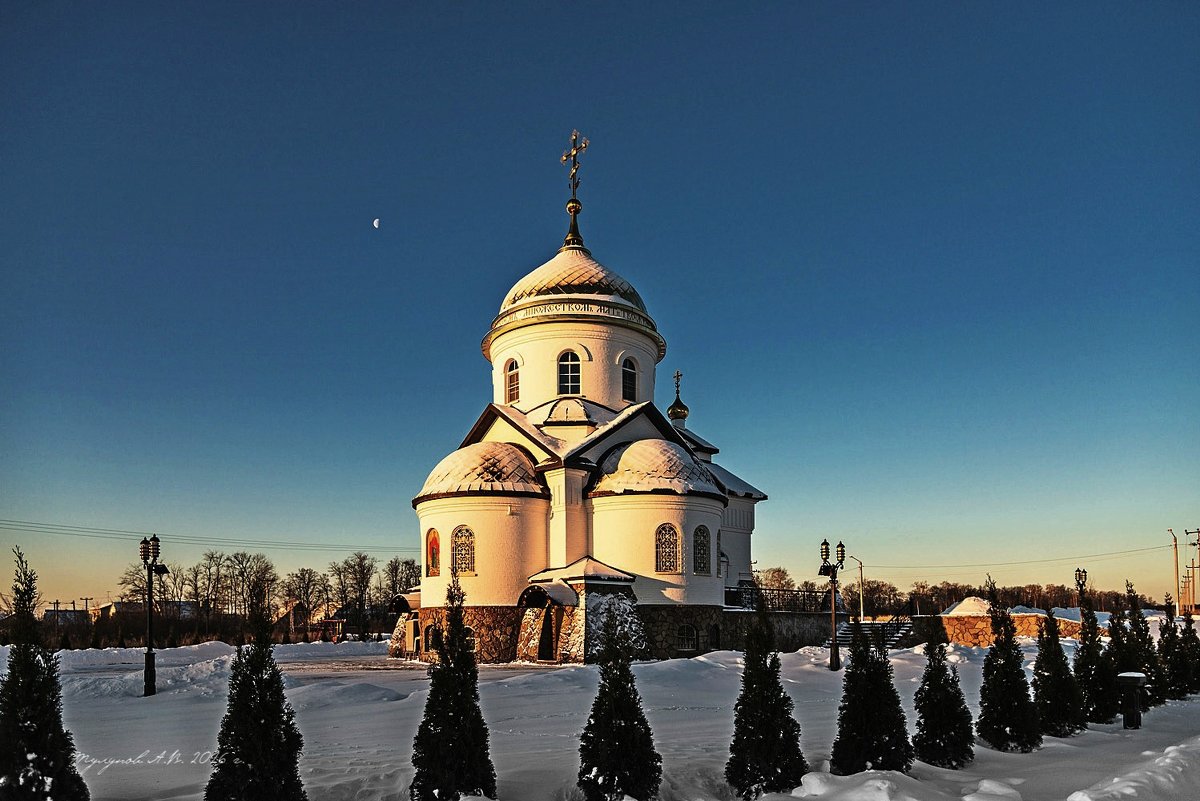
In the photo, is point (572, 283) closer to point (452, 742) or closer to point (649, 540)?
point (649, 540)

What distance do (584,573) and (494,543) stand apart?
329cm

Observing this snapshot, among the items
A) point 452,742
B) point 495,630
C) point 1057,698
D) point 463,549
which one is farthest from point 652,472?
→ point 452,742

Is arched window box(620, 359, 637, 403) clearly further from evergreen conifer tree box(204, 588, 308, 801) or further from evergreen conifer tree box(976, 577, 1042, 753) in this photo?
evergreen conifer tree box(204, 588, 308, 801)

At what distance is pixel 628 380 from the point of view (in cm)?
3362

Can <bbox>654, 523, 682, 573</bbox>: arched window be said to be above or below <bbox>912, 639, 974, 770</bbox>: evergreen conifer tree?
above

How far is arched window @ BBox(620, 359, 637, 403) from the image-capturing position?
109 ft

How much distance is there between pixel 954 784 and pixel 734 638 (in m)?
19.8

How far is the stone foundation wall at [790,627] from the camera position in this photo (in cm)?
2923

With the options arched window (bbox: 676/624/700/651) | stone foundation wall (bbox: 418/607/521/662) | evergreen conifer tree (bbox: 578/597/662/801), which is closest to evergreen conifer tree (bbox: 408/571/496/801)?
evergreen conifer tree (bbox: 578/597/662/801)

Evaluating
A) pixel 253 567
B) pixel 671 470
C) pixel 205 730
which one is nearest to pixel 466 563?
pixel 671 470

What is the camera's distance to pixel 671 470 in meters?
28.5

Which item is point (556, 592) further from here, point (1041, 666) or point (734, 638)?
point (1041, 666)

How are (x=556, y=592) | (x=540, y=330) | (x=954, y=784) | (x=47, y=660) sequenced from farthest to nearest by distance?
1. (x=540, y=330)
2. (x=556, y=592)
3. (x=954, y=784)
4. (x=47, y=660)

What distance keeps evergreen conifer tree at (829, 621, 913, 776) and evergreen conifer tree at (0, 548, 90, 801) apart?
7261 mm
